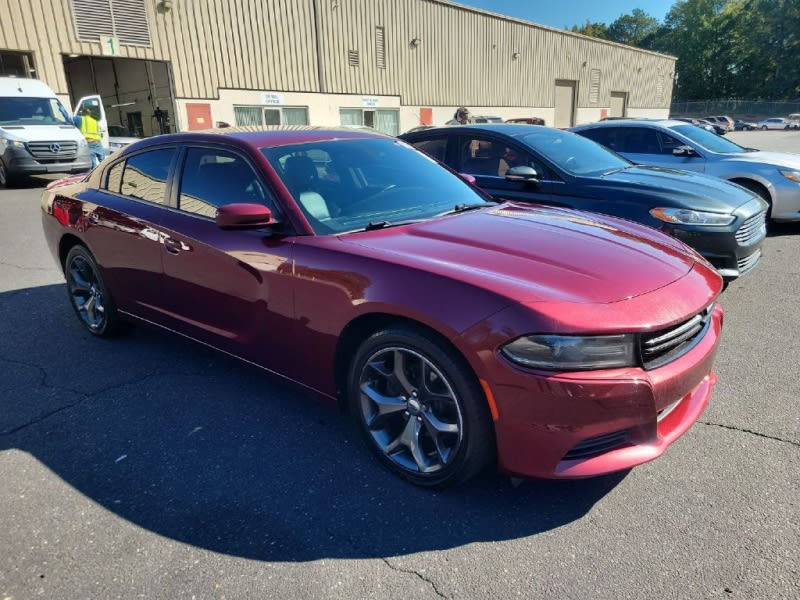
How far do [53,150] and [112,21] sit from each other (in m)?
8.45

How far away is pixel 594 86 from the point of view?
39.9 m

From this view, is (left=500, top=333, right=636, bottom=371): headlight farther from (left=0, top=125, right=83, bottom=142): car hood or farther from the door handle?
(left=0, top=125, right=83, bottom=142): car hood

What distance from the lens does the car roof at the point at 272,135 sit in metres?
3.26

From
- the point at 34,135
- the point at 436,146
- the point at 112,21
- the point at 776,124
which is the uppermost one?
the point at 112,21

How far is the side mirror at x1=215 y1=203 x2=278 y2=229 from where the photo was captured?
8.93 ft

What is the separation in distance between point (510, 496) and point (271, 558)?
41.1 inches

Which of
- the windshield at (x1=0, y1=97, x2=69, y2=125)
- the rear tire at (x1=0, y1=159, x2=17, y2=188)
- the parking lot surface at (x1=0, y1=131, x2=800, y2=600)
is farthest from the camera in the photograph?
the windshield at (x1=0, y1=97, x2=69, y2=125)

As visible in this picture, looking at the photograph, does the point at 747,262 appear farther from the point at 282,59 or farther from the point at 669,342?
the point at 282,59

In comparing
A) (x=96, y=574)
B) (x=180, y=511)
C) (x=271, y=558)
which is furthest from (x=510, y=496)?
(x=96, y=574)

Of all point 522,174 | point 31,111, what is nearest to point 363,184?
point 522,174

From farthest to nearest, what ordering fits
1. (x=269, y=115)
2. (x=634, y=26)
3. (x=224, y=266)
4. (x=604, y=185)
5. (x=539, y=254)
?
(x=634, y=26) < (x=269, y=115) < (x=604, y=185) < (x=224, y=266) < (x=539, y=254)

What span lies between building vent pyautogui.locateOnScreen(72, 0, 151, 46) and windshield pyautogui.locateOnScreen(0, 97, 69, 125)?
19.8 ft

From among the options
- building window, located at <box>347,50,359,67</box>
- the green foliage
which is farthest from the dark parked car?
the green foliage

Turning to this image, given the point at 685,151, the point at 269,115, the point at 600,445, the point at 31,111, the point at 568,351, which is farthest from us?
the point at 269,115
